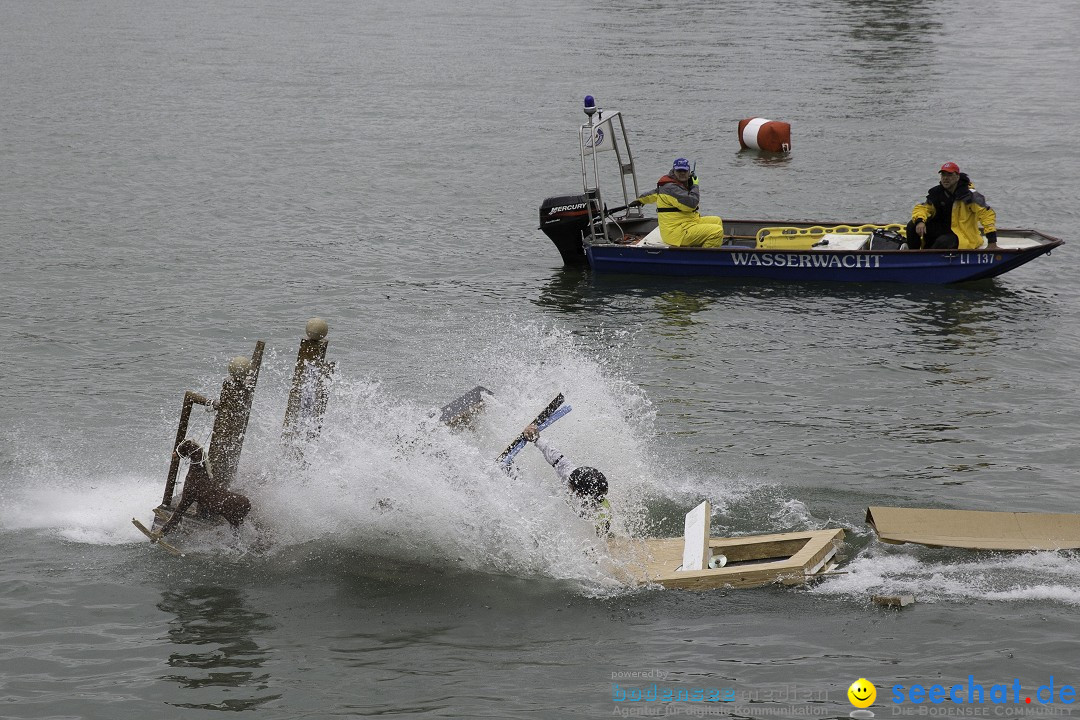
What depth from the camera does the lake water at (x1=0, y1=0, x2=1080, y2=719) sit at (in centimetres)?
947

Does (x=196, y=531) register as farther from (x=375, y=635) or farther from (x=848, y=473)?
(x=848, y=473)

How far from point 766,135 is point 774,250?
36.4 ft

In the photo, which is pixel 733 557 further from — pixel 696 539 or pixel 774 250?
pixel 774 250

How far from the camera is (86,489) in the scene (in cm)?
1241

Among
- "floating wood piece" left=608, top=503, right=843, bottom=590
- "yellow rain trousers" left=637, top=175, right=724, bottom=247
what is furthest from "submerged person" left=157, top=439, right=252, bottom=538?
"yellow rain trousers" left=637, top=175, right=724, bottom=247

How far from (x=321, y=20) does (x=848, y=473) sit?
41219 millimetres

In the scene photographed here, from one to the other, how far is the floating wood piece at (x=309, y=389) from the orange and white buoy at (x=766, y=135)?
71.1ft

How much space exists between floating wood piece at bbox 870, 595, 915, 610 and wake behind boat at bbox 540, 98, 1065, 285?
10.5m

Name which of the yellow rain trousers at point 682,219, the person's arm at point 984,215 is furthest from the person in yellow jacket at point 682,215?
the person's arm at point 984,215

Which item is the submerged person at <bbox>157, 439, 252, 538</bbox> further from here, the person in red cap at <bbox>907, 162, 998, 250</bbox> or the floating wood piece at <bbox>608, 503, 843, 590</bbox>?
the person in red cap at <bbox>907, 162, 998, 250</bbox>

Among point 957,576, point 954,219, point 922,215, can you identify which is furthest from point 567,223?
→ point 957,576

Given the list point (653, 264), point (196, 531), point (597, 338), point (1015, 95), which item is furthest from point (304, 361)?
point (1015, 95)

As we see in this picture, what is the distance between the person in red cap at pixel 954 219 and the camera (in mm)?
19031

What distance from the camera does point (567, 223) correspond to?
69.8 ft
